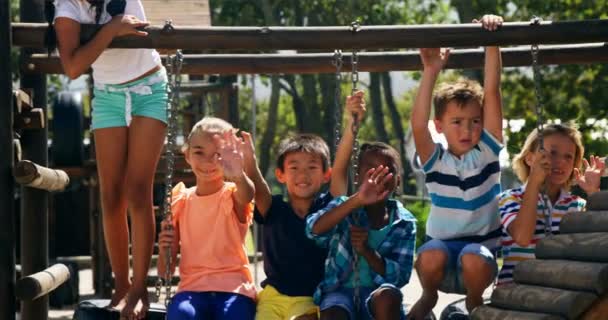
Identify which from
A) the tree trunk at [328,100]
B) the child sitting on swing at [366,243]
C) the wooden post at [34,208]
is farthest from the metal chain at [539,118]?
the tree trunk at [328,100]

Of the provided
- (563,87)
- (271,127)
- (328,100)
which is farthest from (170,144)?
(271,127)

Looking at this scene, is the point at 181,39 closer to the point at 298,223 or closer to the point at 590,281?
the point at 298,223

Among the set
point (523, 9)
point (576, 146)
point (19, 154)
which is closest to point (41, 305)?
point (19, 154)

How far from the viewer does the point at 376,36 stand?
6.52m

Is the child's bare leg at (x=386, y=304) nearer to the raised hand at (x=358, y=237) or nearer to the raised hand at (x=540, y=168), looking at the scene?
the raised hand at (x=358, y=237)

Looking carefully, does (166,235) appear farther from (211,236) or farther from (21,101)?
(21,101)

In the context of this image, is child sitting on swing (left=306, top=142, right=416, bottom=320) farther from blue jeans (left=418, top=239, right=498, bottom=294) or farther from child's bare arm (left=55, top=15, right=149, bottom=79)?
child's bare arm (left=55, top=15, right=149, bottom=79)

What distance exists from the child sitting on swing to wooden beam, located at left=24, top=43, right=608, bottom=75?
1354 millimetres

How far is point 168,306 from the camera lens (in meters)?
6.34

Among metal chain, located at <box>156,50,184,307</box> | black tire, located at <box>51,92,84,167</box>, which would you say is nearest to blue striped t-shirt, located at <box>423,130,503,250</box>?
metal chain, located at <box>156,50,184,307</box>

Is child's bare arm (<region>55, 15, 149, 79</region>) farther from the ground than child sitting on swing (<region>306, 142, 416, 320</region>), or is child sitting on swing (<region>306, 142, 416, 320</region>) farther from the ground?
child's bare arm (<region>55, 15, 149, 79</region>)

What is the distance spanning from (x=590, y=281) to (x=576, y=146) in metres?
1.43

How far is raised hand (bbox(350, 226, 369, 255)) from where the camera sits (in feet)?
20.0

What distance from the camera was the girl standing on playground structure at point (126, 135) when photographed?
6.60 m
